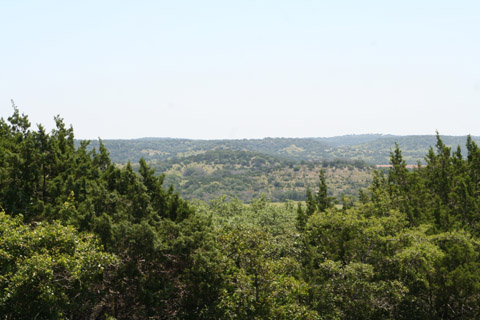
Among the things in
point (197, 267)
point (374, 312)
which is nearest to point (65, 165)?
point (197, 267)

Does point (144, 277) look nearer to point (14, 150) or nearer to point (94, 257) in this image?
point (94, 257)

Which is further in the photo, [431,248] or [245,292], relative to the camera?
[431,248]

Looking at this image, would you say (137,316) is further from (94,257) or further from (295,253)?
(295,253)

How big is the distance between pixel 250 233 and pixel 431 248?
528 inches

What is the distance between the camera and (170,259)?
918 inches

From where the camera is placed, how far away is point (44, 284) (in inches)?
629

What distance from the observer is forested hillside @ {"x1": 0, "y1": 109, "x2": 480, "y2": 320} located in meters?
17.1

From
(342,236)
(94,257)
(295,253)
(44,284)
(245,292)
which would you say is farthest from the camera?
(295,253)

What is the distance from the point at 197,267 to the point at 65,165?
11.9 metres

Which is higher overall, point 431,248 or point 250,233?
point 250,233

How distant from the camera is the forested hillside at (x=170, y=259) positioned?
56.2 ft

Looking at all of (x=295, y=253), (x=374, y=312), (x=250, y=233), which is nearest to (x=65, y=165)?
(x=250, y=233)

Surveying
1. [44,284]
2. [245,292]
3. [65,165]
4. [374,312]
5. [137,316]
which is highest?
[65,165]

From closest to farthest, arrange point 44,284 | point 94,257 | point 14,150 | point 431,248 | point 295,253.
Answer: point 44,284 → point 94,257 → point 431,248 → point 14,150 → point 295,253
